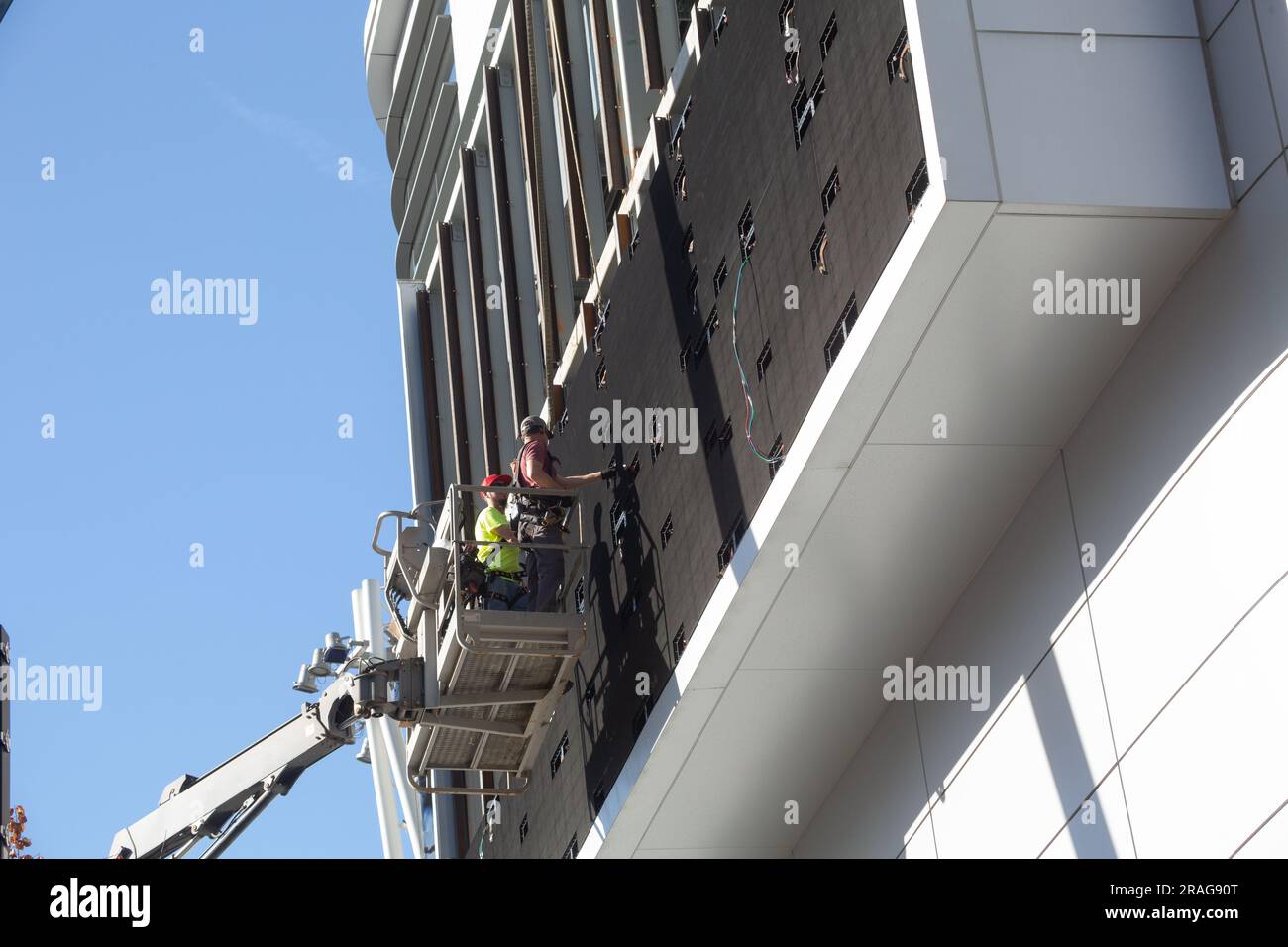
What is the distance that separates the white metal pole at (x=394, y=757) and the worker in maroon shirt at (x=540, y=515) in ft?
60.3

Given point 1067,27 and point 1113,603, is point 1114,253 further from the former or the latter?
point 1113,603

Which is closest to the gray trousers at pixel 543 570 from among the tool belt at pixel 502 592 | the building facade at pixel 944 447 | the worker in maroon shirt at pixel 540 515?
the worker in maroon shirt at pixel 540 515

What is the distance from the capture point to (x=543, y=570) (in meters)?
19.2

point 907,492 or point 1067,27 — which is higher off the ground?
point 1067,27

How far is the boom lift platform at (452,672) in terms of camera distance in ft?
61.0

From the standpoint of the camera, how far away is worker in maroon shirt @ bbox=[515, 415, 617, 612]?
1905 cm

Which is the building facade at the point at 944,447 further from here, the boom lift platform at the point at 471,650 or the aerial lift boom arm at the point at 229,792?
the aerial lift boom arm at the point at 229,792

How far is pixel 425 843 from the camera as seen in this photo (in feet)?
128

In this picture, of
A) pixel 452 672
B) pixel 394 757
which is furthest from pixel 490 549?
pixel 394 757

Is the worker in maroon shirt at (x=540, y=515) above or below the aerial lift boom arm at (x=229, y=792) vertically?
above
